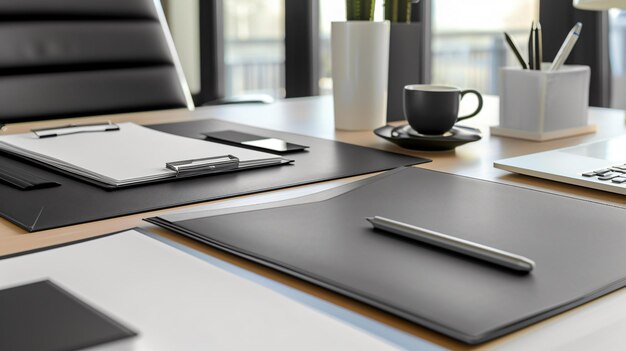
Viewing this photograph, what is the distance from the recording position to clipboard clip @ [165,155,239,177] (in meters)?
0.80

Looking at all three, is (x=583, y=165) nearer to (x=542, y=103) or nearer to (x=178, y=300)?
(x=542, y=103)

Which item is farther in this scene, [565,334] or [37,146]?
[37,146]

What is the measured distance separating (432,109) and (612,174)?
A: 0.29 meters

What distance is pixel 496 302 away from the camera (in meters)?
0.44

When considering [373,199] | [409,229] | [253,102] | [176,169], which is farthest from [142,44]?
[409,229]

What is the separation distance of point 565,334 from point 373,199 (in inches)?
11.8

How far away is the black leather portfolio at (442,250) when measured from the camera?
443 millimetres

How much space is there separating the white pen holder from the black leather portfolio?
1.16 ft

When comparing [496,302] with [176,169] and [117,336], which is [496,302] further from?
[176,169]

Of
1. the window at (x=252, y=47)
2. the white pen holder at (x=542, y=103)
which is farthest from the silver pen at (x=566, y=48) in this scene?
the window at (x=252, y=47)

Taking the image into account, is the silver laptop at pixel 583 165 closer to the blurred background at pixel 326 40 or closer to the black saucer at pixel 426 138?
the black saucer at pixel 426 138

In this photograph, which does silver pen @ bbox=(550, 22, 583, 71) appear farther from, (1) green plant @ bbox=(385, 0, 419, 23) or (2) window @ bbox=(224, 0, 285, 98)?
(2) window @ bbox=(224, 0, 285, 98)

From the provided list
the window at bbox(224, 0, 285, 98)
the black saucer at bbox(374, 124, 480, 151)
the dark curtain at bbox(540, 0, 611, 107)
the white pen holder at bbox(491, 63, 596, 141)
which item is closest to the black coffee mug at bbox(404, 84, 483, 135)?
the black saucer at bbox(374, 124, 480, 151)

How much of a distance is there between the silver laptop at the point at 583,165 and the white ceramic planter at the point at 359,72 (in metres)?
0.34
